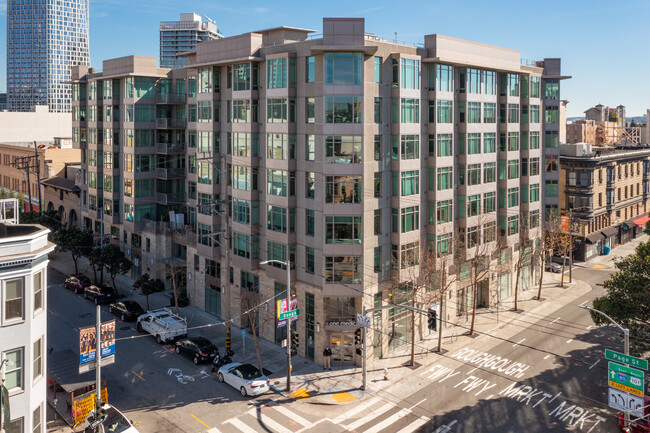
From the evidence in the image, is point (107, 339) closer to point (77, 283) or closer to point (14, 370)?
point (14, 370)

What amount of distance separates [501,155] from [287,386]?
31.9 meters

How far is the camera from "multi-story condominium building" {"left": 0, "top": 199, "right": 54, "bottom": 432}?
22344mm

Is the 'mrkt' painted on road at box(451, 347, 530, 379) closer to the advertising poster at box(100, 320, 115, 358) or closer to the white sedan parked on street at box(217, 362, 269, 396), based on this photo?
the white sedan parked on street at box(217, 362, 269, 396)

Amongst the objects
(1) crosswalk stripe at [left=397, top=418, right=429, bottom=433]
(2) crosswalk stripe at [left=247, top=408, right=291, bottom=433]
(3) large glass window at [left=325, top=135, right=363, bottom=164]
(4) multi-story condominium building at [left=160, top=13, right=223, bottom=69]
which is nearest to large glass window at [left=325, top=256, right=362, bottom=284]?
(3) large glass window at [left=325, top=135, right=363, bottom=164]

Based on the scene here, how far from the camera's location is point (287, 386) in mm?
36156

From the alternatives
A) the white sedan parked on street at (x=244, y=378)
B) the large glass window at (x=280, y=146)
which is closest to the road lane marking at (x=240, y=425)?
the white sedan parked on street at (x=244, y=378)

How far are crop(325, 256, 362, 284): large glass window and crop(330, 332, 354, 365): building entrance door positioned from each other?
4210 millimetres

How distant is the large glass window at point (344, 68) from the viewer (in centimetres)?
3834

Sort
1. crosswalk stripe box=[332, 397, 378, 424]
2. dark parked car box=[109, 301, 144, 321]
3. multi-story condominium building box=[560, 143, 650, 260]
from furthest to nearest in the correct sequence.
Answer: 1. multi-story condominium building box=[560, 143, 650, 260]
2. dark parked car box=[109, 301, 144, 321]
3. crosswalk stripe box=[332, 397, 378, 424]

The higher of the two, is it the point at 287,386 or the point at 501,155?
the point at 501,155

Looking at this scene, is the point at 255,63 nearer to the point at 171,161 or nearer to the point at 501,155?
the point at 171,161

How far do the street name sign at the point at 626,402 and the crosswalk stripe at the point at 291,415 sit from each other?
1700 centimetres

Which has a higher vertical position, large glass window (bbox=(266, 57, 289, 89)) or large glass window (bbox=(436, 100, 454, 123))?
large glass window (bbox=(266, 57, 289, 89))

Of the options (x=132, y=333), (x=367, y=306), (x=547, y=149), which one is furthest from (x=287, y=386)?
(x=547, y=149)
